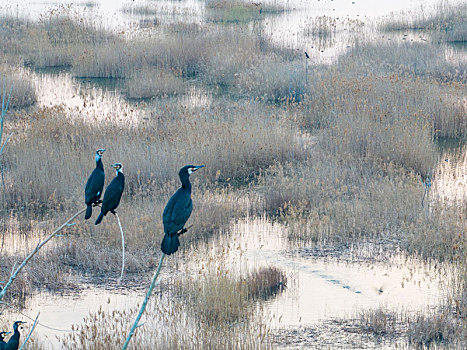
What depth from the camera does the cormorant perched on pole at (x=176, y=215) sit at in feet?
12.0

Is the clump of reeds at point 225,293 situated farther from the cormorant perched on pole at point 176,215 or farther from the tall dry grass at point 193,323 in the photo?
the cormorant perched on pole at point 176,215

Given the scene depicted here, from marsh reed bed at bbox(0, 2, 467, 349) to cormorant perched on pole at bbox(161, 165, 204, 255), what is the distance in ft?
5.52

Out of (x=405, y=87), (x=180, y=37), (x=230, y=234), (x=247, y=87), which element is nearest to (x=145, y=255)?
(x=230, y=234)

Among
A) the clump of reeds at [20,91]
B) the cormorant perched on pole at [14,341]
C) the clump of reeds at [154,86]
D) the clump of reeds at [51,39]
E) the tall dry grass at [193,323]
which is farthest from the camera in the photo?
the clump of reeds at [51,39]

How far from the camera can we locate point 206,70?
56.3 feet

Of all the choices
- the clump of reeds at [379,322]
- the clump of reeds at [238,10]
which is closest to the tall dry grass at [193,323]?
the clump of reeds at [379,322]

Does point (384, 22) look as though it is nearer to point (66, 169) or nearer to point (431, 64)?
point (431, 64)

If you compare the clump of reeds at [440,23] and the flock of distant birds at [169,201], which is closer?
the flock of distant birds at [169,201]

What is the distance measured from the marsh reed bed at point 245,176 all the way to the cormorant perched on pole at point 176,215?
5.52ft

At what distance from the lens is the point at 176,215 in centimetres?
382

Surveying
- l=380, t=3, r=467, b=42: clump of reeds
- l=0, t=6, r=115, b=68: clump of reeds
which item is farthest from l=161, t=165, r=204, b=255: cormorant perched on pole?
l=380, t=3, r=467, b=42: clump of reeds

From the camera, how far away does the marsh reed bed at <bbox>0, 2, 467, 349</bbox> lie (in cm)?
622

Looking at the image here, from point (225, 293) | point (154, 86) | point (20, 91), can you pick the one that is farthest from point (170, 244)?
point (20, 91)

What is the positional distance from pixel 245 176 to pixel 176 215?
6569 millimetres
